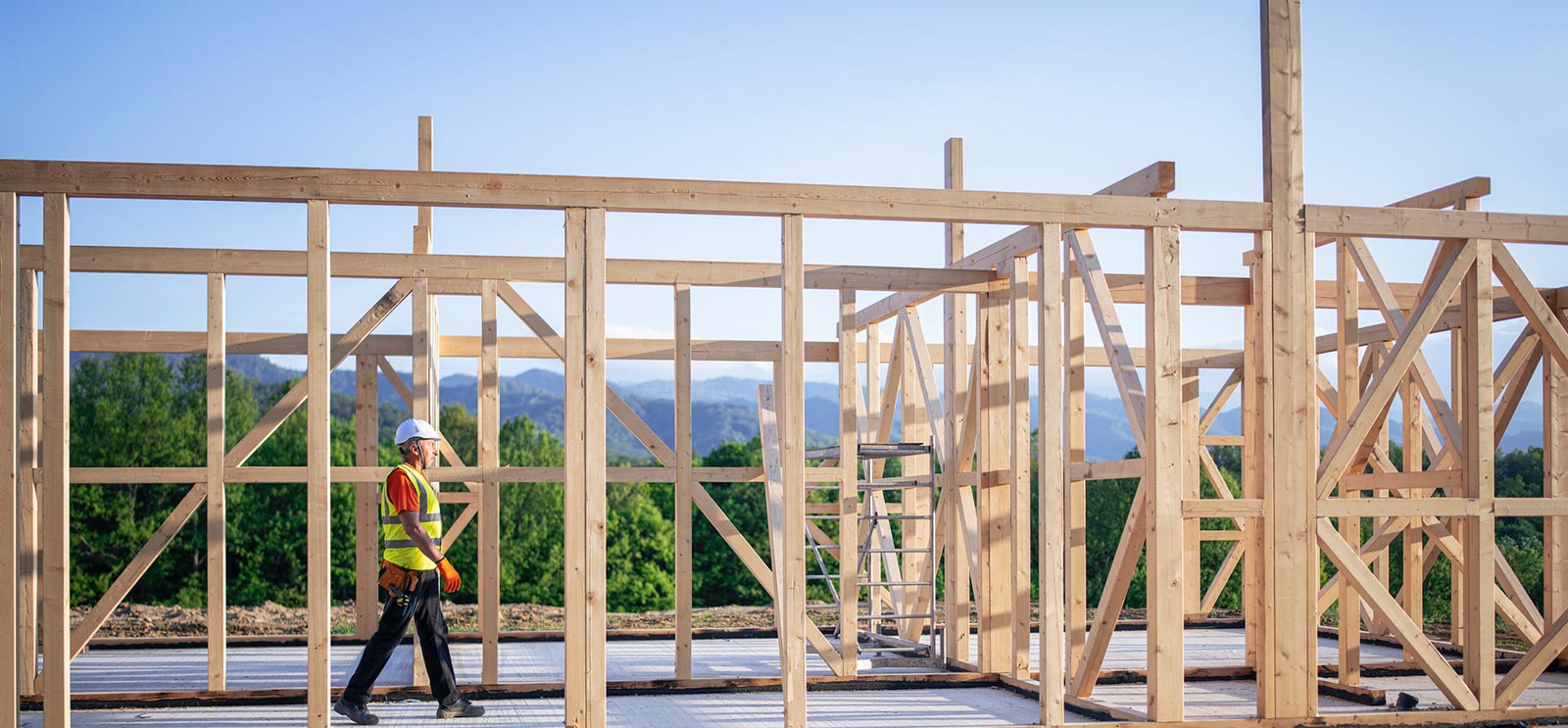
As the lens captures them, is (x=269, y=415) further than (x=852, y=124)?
No

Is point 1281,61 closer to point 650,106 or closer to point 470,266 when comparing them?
point 470,266

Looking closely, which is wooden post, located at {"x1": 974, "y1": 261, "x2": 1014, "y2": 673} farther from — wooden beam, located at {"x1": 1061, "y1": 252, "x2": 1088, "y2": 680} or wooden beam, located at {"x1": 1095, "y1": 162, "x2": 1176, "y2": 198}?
wooden beam, located at {"x1": 1095, "y1": 162, "x2": 1176, "y2": 198}

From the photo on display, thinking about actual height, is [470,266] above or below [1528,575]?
above

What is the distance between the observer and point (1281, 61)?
8211 millimetres

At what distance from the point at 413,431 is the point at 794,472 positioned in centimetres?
239

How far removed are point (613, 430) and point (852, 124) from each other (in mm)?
78494

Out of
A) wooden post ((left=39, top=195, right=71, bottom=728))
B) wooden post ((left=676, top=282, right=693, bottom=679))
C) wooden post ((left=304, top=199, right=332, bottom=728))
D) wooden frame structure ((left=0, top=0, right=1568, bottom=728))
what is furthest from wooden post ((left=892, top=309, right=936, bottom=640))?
wooden post ((left=39, top=195, right=71, bottom=728))

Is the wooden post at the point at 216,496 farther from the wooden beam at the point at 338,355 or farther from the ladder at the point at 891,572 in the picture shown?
the ladder at the point at 891,572

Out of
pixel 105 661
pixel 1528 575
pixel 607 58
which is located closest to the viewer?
pixel 105 661

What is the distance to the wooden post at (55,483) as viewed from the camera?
22.0 feet

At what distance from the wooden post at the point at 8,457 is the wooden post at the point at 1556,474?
10.2 meters

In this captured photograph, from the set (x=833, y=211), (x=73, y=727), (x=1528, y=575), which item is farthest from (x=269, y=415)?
(x=1528, y=575)

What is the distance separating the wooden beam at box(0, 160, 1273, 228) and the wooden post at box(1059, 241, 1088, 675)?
1.02m

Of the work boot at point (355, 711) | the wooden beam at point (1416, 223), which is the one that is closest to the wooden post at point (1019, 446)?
the wooden beam at point (1416, 223)
